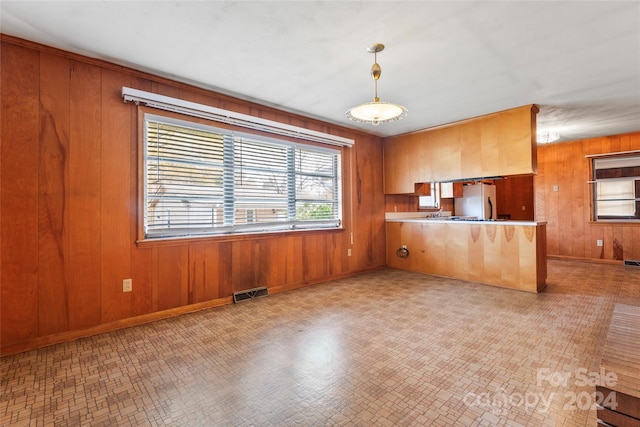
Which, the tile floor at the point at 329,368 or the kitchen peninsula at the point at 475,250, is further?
the kitchen peninsula at the point at 475,250

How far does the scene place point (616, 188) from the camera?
5473 millimetres

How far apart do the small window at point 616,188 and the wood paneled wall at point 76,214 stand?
6971mm

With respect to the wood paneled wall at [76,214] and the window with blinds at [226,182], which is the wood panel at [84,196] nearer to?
the wood paneled wall at [76,214]

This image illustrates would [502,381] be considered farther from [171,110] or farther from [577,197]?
[577,197]

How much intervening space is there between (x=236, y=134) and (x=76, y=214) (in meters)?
1.79

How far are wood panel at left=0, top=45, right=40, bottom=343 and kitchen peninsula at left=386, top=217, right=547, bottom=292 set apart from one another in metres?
4.78

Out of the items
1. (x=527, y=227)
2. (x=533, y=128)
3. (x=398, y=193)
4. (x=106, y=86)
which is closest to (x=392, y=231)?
(x=398, y=193)

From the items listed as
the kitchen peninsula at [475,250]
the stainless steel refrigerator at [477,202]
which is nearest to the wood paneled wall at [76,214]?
the kitchen peninsula at [475,250]

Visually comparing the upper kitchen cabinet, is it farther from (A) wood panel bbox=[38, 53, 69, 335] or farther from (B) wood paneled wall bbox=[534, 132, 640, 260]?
(A) wood panel bbox=[38, 53, 69, 335]

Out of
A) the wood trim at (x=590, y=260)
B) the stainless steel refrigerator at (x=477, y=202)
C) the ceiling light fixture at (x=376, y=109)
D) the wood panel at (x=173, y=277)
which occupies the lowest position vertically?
the wood trim at (x=590, y=260)

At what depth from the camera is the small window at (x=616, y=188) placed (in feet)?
17.3

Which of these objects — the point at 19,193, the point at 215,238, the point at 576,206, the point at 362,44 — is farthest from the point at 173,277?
the point at 576,206

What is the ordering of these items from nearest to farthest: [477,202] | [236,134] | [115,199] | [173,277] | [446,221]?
[115,199] → [173,277] → [236,134] → [446,221] → [477,202]

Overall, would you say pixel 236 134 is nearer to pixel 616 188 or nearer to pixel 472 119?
pixel 472 119
